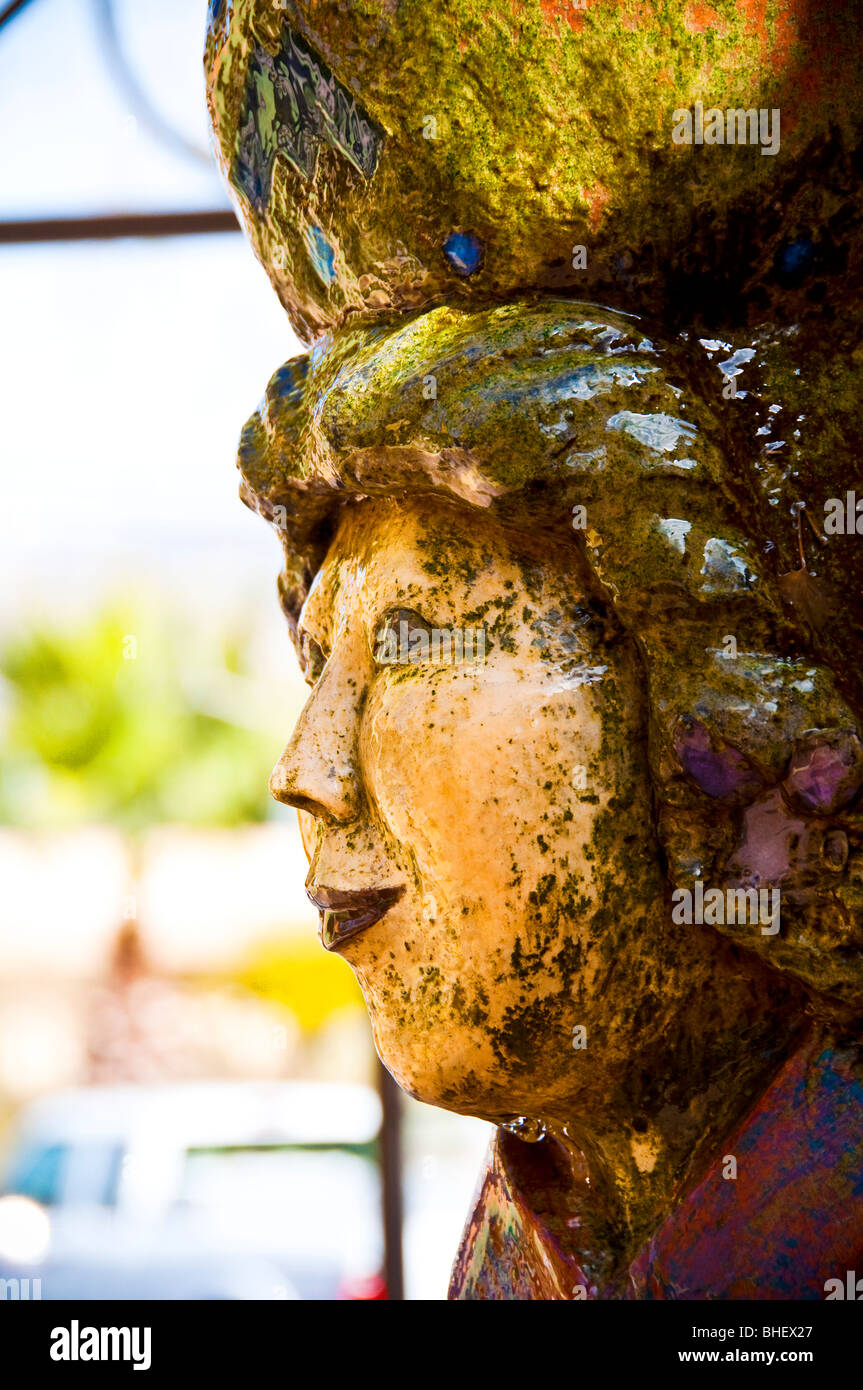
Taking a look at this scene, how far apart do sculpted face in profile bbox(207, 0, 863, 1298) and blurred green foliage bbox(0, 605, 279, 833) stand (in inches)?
340

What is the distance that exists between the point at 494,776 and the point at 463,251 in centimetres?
49

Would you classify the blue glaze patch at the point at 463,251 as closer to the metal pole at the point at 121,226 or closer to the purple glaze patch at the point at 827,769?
the purple glaze patch at the point at 827,769

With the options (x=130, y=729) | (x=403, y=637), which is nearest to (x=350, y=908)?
(x=403, y=637)

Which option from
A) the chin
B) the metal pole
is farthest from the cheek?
the metal pole

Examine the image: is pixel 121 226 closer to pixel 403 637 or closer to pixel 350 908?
pixel 403 637

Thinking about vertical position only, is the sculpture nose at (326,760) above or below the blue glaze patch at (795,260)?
below

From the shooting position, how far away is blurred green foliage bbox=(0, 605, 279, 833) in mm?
10000

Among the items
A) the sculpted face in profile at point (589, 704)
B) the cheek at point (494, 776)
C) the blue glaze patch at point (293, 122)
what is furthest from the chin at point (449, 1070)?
the blue glaze patch at point (293, 122)

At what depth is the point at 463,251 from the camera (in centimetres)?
133

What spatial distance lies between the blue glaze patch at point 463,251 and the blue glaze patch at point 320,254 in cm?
16

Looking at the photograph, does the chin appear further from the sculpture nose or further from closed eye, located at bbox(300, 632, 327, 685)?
closed eye, located at bbox(300, 632, 327, 685)

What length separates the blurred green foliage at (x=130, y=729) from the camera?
10.0 m

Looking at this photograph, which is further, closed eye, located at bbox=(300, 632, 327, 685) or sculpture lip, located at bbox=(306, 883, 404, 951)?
closed eye, located at bbox=(300, 632, 327, 685)

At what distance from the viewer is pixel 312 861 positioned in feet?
4.84
